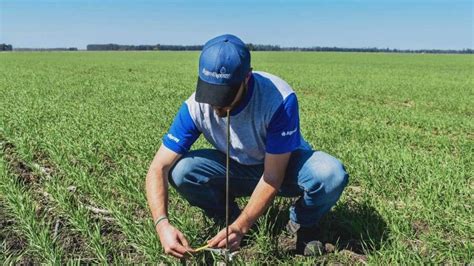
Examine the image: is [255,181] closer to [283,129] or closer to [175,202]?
[283,129]

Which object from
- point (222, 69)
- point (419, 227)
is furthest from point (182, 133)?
point (419, 227)

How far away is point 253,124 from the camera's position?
2.93m

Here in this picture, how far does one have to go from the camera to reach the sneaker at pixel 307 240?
3092 mm

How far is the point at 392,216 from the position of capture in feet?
11.4

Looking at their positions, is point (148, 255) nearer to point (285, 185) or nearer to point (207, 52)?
point (285, 185)

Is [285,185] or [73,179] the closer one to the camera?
[285,185]

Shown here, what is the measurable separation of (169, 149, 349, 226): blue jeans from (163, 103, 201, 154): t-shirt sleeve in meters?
0.24

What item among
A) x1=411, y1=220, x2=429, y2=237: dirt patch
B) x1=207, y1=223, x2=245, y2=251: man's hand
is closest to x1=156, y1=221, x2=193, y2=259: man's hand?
x1=207, y1=223, x2=245, y2=251: man's hand

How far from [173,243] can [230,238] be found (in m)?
0.29

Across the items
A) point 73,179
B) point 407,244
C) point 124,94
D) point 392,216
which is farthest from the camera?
point 124,94

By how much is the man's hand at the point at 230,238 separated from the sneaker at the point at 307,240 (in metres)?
0.54

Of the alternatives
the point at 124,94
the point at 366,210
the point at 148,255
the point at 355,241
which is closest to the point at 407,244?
the point at 355,241

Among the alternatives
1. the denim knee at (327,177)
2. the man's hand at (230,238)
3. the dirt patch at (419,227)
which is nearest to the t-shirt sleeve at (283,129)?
the denim knee at (327,177)

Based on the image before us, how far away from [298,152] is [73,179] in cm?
206
